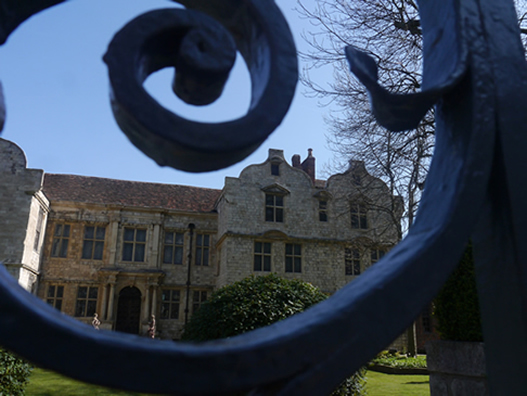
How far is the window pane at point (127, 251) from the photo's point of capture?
19094mm

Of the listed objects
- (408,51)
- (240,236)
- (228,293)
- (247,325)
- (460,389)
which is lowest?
(460,389)

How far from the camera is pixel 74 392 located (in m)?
7.77

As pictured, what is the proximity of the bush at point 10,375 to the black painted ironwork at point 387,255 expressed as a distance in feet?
19.8

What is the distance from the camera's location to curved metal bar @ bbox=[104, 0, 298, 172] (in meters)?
0.58

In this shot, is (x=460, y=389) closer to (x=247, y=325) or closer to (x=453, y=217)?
(x=247, y=325)

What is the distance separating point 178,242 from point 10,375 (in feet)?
48.0

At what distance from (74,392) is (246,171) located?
12.9m

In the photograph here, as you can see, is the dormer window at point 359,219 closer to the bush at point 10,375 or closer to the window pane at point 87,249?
the window pane at point 87,249

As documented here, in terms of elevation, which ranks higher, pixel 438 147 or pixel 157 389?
pixel 438 147

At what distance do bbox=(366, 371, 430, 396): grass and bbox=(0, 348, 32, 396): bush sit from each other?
239 inches

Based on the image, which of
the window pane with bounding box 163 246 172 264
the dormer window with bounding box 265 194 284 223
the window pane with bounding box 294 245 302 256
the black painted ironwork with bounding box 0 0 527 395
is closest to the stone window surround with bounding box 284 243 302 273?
the window pane with bounding box 294 245 302 256

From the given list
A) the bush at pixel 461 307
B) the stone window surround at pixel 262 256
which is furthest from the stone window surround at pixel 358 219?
the bush at pixel 461 307

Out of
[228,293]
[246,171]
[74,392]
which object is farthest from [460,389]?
[246,171]

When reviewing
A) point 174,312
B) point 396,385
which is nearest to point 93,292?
point 174,312
